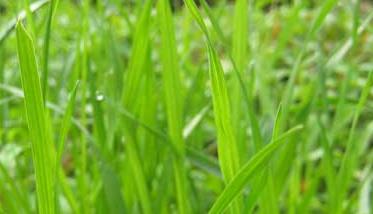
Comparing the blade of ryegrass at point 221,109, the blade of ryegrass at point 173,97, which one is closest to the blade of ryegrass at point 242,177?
the blade of ryegrass at point 221,109

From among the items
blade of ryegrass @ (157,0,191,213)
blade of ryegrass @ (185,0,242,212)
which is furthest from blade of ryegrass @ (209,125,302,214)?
blade of ryegrass @ (157,0,191,213)

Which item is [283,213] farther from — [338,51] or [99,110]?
[99,110]

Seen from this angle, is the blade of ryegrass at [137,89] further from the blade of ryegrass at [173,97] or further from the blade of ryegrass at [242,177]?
the blade of ryegrass at [242,177]

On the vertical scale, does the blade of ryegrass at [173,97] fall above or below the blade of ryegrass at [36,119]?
below

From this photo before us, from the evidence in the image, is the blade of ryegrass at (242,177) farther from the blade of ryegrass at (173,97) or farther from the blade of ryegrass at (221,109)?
the blade of ryegrass at (173,97)

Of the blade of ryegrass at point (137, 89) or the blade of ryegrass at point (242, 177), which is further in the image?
the blade of ryegrass at point (137, 89)

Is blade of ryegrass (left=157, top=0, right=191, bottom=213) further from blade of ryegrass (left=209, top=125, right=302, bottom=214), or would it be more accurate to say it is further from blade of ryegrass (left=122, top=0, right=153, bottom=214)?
blade of ryegrass (left=209, top=125, right=302, bottom=214)

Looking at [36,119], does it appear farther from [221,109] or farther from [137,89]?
[137,89]
